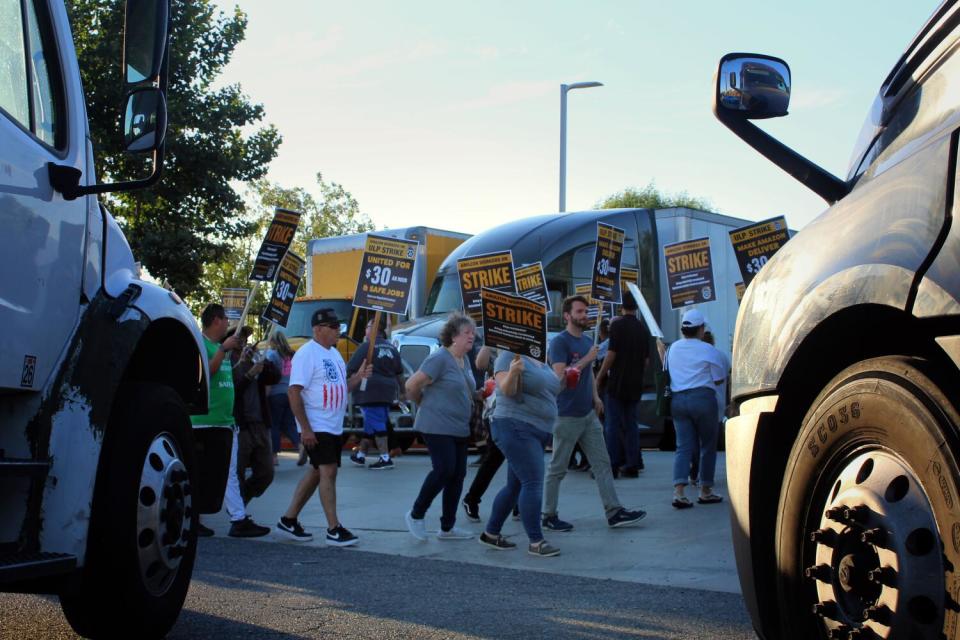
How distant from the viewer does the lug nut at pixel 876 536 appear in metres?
2.50

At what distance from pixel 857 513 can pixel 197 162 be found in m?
23.5

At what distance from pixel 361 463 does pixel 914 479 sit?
44.8ft

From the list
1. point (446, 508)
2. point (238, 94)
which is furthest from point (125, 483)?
point (238, 94)

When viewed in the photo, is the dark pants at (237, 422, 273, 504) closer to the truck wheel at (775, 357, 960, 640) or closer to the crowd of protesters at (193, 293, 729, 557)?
the crowd of protesters at (193, 293, 729, 557)

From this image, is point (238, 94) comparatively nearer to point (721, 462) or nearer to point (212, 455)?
point (721, 462)

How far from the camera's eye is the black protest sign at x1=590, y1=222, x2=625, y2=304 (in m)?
14.9

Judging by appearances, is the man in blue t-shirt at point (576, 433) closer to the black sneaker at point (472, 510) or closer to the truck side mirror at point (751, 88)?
the black sneaker at point (472, 510)

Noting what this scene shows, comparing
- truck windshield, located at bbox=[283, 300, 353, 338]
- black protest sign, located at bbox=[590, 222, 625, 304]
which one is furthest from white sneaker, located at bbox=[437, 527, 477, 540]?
truck windshield, located at bbox=[283, 300, 353, 338]

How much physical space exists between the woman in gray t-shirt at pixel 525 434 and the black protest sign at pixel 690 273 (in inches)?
276

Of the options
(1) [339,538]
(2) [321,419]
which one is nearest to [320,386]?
(2) [321,419]

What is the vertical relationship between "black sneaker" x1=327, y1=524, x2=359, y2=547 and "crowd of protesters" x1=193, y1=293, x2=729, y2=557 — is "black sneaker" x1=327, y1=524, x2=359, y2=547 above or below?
below

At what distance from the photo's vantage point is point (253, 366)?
1081 centimetres

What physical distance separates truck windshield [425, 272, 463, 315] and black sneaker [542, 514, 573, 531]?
9.23 metres

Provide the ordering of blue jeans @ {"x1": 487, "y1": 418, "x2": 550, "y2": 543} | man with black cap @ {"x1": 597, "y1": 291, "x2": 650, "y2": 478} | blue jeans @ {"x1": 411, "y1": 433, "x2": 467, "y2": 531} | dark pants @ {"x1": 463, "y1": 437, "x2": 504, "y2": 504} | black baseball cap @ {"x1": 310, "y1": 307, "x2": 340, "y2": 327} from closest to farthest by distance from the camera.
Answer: blue jeans @ {"x1": 487, "y1": 418, "x2": 550, "y2": 543} < blue jeans @ {"x1": 411, "y1": 433, "x2": 467, "y2": 531} < black baseball cap @ {"x1": 310, "y1": 307, "x2": 340, "y2": 327} < dark pants @ {"x1": 463, "y1": 437, "x2": 504, "y2": 504} < man with black cap @ {"x1": 597, "y1": 291, "x2": 650, "y2": 478}
